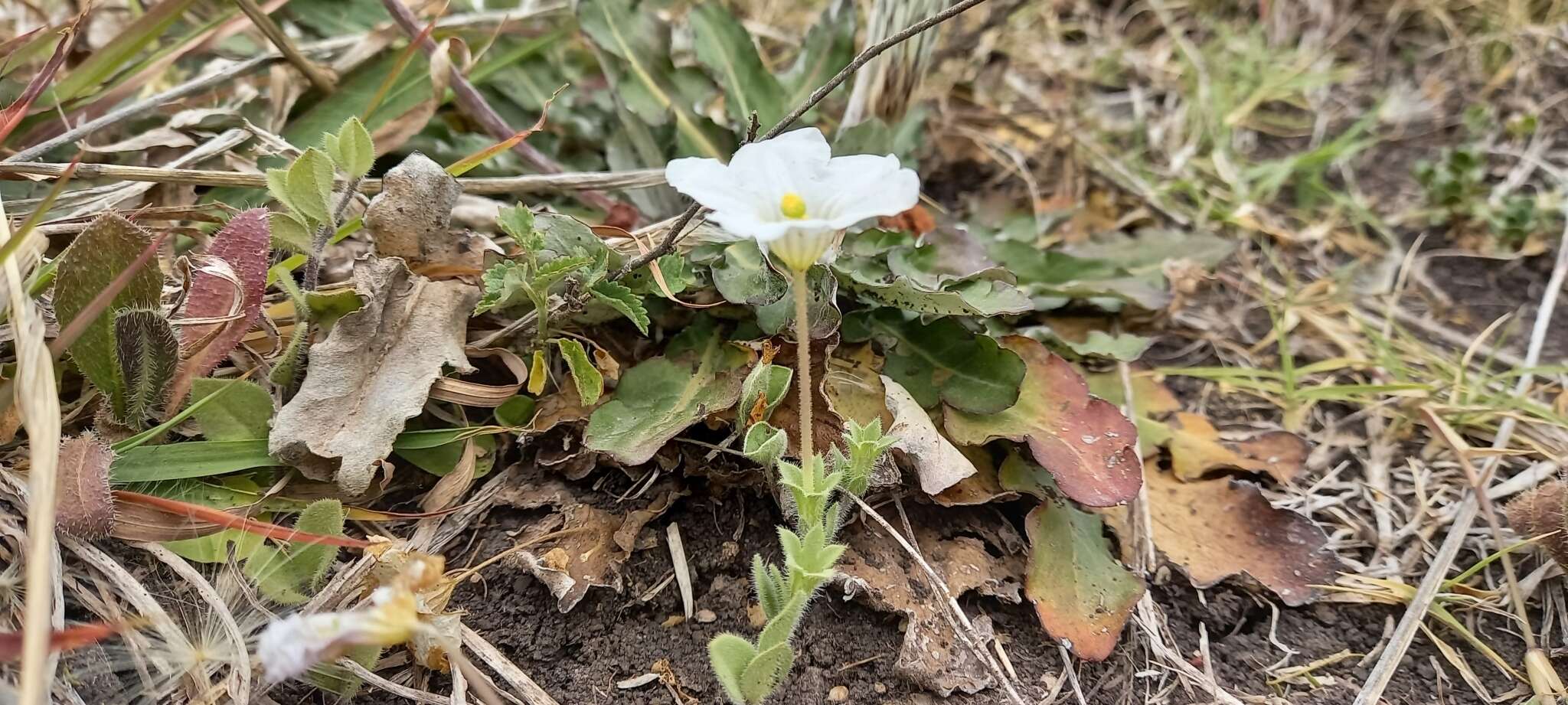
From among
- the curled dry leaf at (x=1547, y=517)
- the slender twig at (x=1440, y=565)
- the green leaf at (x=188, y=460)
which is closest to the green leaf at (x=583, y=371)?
the green leaf at (x=188, y=460)

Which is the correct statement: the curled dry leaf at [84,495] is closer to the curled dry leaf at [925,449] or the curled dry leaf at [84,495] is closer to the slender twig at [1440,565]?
the curled dry leaf at [925,449]

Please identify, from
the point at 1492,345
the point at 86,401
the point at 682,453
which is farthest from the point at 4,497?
the point at 1492,345

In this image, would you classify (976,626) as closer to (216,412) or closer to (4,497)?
(216,412)

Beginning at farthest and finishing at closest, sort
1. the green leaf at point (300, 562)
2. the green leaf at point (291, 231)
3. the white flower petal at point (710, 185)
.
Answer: the green leaf at point (291, 231), the green leaf at point (300, 562), the white flower petal at point (710, 185)

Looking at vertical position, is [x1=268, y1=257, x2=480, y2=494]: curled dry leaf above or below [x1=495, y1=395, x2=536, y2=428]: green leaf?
above

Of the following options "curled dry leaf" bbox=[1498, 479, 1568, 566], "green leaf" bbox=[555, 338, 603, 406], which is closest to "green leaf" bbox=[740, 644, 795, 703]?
"green leaf" bbox=[555, 338, 603, 406]

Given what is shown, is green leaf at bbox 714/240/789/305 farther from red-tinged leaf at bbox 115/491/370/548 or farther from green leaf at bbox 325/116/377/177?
red-tinged leaf at bbox 115/491/370/548
